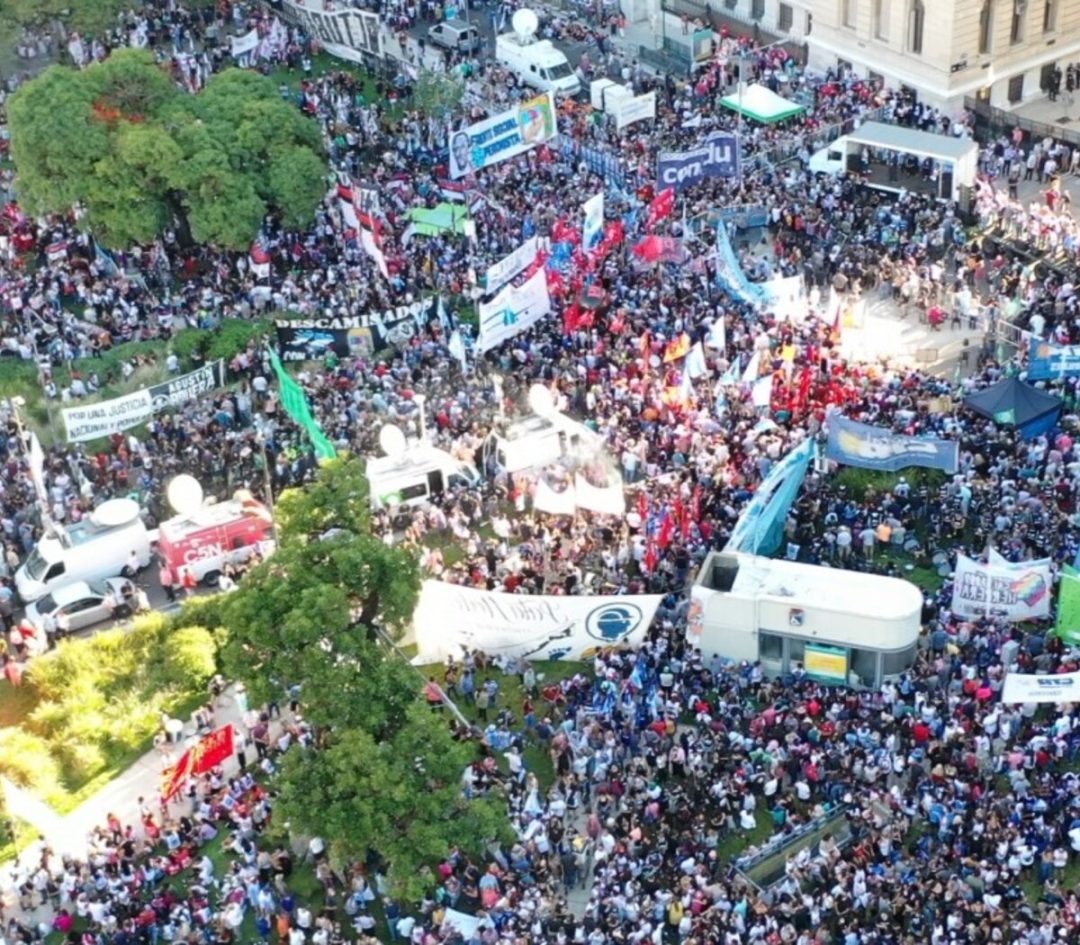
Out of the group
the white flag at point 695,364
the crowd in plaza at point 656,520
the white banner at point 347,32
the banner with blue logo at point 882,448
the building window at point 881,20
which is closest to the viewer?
the crowd in plaza at point 656,520

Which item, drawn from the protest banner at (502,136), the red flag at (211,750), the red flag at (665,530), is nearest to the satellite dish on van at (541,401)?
the red flag at (665,530)

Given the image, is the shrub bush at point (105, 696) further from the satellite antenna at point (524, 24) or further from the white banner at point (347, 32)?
the white banner at point (347, 32)

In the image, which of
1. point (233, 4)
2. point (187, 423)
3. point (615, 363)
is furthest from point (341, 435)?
point (233, 4)

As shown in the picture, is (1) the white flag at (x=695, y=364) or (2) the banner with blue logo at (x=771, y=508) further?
(1) the white flag at (x=695, y=364)

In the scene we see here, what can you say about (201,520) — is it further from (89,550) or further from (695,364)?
(695,364)

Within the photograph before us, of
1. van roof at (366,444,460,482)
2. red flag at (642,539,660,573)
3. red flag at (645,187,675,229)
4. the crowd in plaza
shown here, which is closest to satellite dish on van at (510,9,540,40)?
the crowd in plaza

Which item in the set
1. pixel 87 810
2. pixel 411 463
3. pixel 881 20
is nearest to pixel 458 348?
pixel 411 463

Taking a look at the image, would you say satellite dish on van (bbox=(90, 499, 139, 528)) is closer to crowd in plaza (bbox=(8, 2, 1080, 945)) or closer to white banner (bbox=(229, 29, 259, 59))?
crowd in plaza (bbox=(8, 2, 1080, 945))
